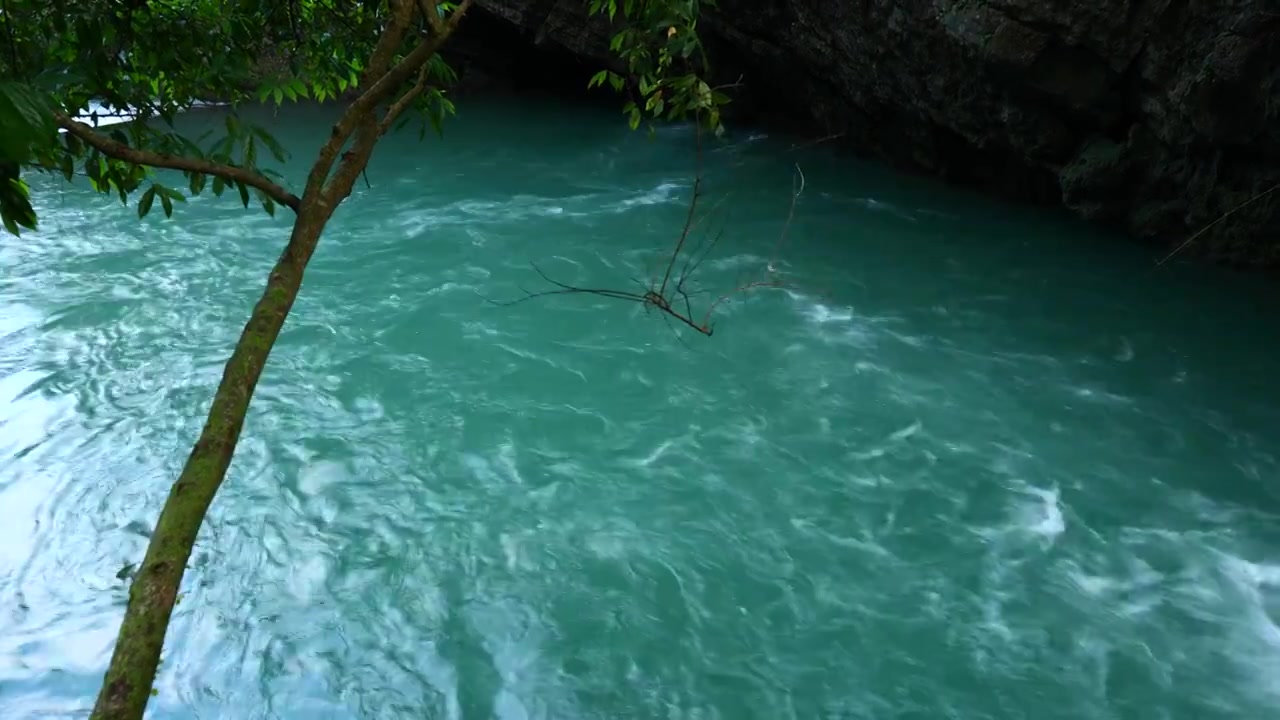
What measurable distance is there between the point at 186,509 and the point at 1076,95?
383 inches

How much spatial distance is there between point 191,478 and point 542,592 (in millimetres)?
3882

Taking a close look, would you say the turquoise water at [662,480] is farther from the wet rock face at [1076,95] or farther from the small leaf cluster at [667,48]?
the small leaf cluster at [667,48]

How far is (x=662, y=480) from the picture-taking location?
643 cm

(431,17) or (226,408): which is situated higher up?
(431,17)

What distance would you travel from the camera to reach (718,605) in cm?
537

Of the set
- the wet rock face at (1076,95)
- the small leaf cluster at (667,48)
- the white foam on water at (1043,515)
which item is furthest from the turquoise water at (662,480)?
the small leaf cluster at (667,48)

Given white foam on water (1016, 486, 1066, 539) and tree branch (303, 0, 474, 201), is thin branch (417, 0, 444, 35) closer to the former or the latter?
tree branch (303, 0, 474, 201)

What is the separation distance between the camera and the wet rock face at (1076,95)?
332 inches

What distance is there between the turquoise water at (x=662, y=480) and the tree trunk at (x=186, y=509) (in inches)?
125

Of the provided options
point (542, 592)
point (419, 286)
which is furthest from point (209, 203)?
point (542, 592)

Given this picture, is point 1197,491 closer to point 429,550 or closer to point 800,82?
point 429,550

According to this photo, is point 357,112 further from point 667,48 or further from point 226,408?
point 667,48

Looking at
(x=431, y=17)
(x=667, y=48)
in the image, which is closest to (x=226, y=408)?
(x=431, y=17)

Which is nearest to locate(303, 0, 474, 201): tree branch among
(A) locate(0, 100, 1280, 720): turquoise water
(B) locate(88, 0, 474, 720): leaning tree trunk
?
(B) locate(88, 0, 474, 720): leaning tree trunk
